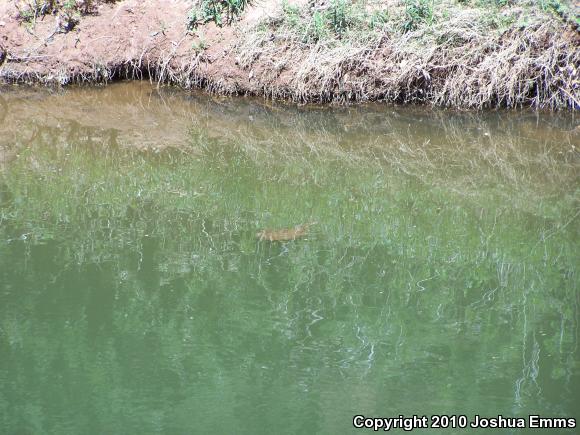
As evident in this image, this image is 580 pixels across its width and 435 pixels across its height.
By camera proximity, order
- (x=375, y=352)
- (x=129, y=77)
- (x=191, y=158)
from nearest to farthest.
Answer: (x=375, y=352) < (x=191, y=158) < (x=129, y=77)

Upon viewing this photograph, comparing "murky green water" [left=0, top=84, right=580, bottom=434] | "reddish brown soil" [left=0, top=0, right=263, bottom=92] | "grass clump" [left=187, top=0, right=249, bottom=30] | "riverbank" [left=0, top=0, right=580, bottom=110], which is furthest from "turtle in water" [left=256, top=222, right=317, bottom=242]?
"grass clump" [left=187, top=0, right=249, bottom=30]

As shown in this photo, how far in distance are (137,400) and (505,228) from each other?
321 centimetres

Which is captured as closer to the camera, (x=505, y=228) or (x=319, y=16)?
(x=505, y=228)

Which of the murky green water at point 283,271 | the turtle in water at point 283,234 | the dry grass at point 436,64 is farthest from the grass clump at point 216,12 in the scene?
the turtle in water at point 283,234

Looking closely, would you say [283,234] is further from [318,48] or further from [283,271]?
[318,48]

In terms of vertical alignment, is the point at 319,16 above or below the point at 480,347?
above

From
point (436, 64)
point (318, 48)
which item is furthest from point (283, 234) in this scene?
point (436, 64)

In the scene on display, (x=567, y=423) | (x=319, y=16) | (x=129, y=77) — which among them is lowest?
(x=567, y=423)

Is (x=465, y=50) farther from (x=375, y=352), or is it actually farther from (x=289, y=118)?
(x=375, y=352)

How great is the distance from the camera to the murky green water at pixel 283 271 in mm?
4180

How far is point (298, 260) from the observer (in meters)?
5.45

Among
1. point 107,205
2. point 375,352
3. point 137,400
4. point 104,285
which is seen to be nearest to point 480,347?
point 375,352

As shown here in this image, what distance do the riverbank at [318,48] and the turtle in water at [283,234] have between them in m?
2.96

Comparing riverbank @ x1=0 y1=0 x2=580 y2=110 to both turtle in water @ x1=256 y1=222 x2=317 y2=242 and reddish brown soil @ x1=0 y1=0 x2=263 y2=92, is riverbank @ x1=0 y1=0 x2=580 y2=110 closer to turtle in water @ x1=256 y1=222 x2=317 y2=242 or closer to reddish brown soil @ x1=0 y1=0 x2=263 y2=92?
reddish brown soil @ x1=0 y1=0 x2=263 y2=92
